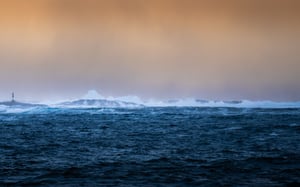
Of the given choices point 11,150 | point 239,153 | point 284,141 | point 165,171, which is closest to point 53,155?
point 11,150

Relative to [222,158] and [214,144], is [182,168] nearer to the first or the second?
[222,158]

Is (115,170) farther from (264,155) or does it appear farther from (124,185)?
(264,155)

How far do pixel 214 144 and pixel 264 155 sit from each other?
6.23m

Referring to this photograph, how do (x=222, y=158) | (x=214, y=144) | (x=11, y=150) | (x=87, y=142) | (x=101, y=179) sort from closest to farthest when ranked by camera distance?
(x=101, y=179) < (x=222, y=158) < (x=11, y=150) < (x=214, y=144) < (x=87, y=142)

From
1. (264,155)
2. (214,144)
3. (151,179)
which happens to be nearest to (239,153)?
(264,155)

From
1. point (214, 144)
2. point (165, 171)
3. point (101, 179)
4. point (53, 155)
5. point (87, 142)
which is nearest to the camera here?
point (101, 179)

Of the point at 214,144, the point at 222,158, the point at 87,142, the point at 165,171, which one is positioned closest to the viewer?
the point at 165,171

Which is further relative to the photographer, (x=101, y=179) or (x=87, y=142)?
(x=87, y=142)

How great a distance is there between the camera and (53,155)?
2520 cm

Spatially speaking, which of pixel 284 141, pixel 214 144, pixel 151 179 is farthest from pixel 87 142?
pixel 151 179

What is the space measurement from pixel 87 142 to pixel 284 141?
13483mm

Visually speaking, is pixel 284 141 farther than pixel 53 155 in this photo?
Yes

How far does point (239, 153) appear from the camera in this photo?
1024 inches

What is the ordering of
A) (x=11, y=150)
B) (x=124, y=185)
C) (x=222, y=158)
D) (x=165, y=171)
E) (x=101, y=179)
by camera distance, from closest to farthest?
(x=124, y=185) < (x=101, y=179) < (x=165, y=171) < (x=222, y=158) < (x=11, y=150)
